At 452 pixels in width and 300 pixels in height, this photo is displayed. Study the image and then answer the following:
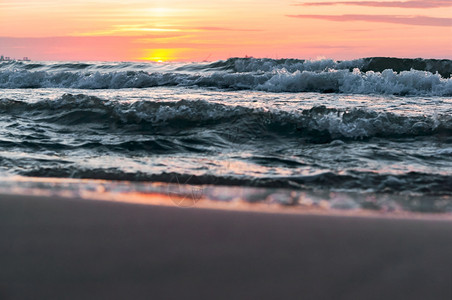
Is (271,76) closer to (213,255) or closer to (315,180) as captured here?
(315,180)

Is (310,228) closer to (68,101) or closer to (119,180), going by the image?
(119,180)

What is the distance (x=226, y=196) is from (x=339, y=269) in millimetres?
1049

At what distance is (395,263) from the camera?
1858 mm

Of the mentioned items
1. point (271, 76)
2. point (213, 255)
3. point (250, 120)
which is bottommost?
point (213, 255)

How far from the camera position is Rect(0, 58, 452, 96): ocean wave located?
10320 millimetres

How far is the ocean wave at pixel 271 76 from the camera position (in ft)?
33.9

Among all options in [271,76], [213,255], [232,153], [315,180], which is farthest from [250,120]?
[271,76]

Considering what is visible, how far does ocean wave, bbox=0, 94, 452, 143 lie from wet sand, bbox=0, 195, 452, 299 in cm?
249

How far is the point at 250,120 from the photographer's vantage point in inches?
205

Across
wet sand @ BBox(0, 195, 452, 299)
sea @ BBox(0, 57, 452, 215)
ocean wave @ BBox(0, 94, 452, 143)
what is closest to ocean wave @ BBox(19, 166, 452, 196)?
sea @ BBox(0, 57, 452, 215)

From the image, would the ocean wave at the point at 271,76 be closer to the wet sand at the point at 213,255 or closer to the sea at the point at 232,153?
the sea at the point at 232,153

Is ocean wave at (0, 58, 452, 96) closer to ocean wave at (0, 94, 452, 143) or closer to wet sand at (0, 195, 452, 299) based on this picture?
ocean wave at (0, 94, 452, 143)

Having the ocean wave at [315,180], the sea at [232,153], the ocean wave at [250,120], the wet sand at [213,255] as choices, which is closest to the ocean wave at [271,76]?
the sea at [232,153]

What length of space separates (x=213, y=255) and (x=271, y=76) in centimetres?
994
